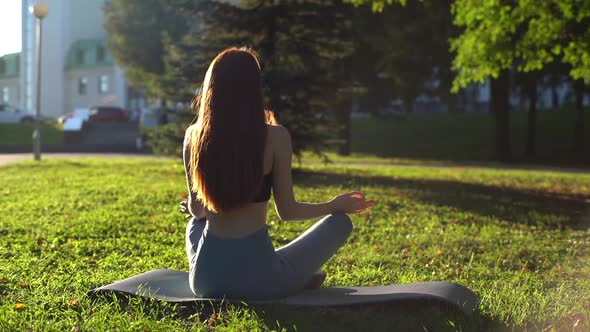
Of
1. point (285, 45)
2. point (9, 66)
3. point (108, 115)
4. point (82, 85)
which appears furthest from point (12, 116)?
point (285, 45)

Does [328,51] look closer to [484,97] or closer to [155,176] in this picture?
[155,176]

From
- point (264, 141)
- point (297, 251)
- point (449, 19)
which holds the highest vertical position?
point (449, 19)

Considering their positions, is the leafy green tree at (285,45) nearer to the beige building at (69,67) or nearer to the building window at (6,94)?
the beige building at (69,67)

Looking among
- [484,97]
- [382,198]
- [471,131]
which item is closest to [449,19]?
[382,198]

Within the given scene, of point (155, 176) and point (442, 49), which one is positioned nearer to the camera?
point (155, 176)

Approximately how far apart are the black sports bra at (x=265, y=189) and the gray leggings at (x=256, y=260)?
180 mm

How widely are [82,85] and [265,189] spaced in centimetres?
6682

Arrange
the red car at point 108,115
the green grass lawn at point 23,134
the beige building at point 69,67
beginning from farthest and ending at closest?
the beige building at point 69,67 → the red car at point 108,115 → the green grass lawn at point 23,134

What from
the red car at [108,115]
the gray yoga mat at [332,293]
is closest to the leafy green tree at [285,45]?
the gray yoga mat at [332,293]

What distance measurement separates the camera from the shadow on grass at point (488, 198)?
33.3ft

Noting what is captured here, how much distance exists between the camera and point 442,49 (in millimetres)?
24641

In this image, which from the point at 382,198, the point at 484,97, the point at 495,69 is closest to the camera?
the point at 382,198

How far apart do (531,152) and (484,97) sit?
46.0 m

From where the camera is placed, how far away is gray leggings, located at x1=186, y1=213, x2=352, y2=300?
4.19 m
